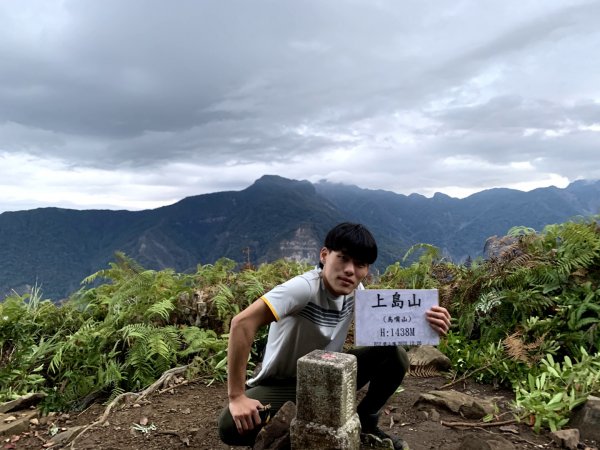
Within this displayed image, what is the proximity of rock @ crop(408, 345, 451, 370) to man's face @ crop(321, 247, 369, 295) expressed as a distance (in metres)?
2.45

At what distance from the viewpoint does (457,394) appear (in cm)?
351

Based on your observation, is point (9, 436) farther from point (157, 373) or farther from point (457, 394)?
point (457, 394)

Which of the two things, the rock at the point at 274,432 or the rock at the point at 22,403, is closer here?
the rock at the point at 274,432

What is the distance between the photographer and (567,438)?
9.05 ft

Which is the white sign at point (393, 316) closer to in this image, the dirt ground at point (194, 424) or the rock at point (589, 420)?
the dirt ground at point (194, 424)

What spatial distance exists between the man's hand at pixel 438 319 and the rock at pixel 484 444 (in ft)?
2.39

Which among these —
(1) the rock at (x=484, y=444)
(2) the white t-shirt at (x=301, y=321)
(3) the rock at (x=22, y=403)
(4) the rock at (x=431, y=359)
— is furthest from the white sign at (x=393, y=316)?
(3) the rock at (x=22, y=403)

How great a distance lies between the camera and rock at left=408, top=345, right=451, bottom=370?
436cm

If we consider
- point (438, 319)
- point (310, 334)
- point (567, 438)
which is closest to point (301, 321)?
point (310, 334)

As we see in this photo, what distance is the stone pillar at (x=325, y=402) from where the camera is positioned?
2051mm

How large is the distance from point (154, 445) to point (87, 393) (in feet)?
5.97

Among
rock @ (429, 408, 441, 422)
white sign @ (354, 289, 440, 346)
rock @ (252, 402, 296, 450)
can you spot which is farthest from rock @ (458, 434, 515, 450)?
rock @ (252, 402, 296, 450)

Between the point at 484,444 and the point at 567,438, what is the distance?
2.32 ft

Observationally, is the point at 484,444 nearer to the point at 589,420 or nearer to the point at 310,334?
the point at 589,420
